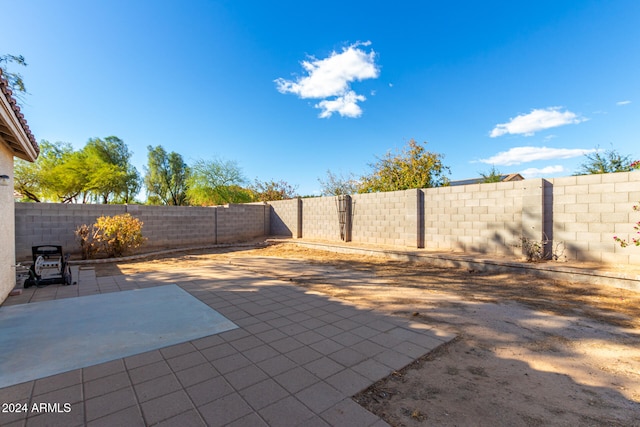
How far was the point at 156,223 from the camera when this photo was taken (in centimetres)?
1070

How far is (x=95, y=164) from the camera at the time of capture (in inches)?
880

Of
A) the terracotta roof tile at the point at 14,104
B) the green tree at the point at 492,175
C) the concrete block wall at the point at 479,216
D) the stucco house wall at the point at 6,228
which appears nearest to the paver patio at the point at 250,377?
the terracotta roof tile at the point at 14,104

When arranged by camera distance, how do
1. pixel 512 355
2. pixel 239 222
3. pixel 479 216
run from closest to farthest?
pixel 512 355
pixel 479 216
pixel 239 222

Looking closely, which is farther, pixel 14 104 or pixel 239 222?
pixel 239 222

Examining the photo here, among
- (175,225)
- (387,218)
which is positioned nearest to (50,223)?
(175,225)

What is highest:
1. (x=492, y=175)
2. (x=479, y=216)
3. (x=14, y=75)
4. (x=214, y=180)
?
(x=14, y=75)

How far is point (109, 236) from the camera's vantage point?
8.59 m

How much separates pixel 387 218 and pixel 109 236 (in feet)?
31.9

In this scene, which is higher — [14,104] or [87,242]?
[14,104]

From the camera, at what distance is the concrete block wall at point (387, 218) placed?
9078 millimetres

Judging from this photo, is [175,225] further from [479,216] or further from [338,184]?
[338,184]

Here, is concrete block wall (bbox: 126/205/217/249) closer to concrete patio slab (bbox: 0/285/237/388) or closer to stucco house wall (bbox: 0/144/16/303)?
stucco house wall (bbox: 0/144/16/303)

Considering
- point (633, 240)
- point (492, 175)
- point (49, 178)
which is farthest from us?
point (49, 178)

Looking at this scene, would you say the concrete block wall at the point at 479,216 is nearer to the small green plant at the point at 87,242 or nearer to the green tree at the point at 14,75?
the small green plant at the point at 87,242
